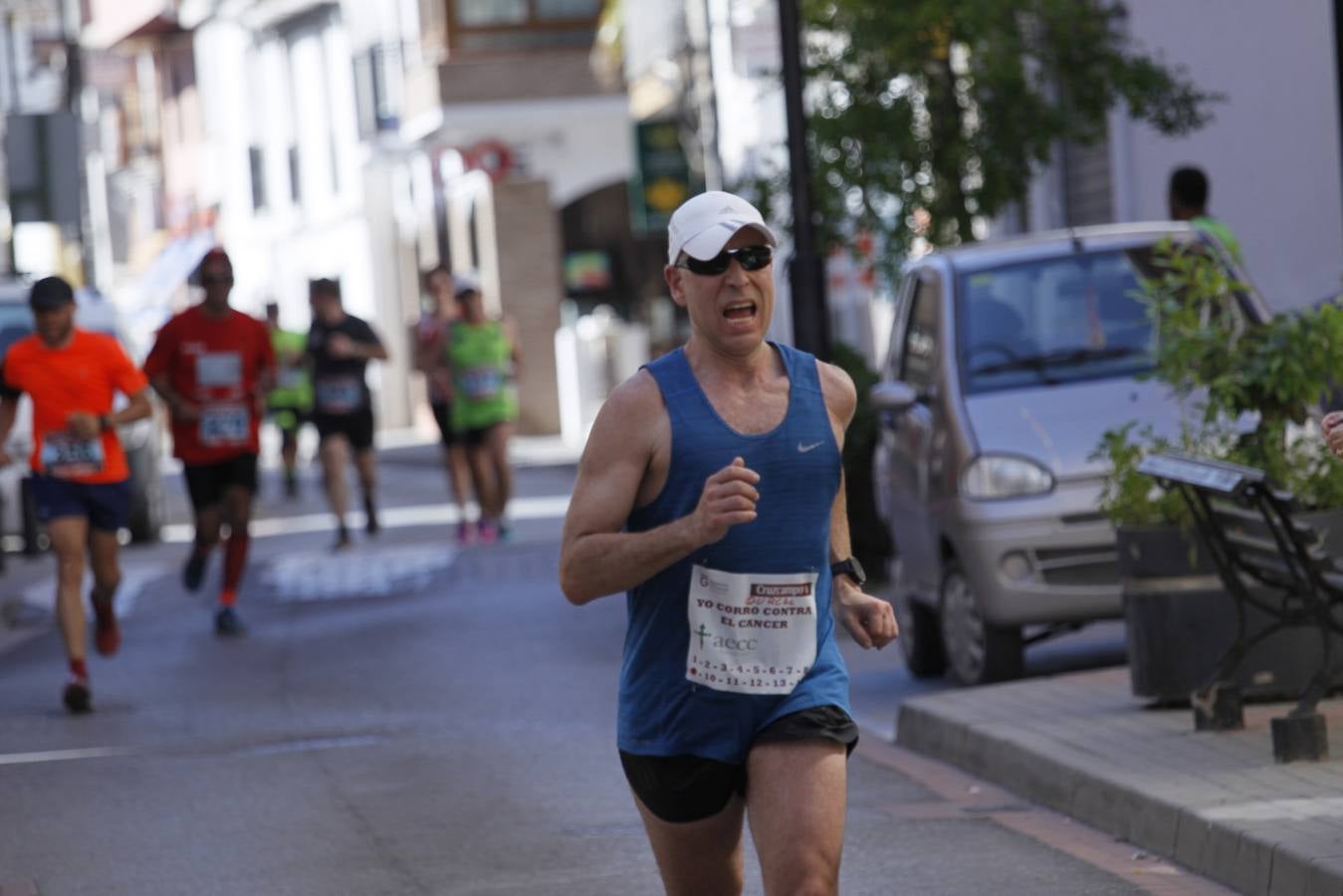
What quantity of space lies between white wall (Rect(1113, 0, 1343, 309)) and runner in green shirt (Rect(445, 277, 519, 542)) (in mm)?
5075

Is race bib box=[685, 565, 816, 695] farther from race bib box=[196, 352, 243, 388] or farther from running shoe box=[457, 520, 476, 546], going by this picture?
running shoe box=[457, 520, 476, 546]

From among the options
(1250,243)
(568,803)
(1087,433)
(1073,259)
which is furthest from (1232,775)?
(1250,243)

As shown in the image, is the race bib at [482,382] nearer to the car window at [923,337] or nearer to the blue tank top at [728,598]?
the car window at [923,337]

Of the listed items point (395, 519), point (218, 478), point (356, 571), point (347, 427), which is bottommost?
point (395, 519)

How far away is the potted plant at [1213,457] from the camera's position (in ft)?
31.1

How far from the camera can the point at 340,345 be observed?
2103cm

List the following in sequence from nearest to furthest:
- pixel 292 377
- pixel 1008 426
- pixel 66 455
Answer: pixel 1008 426, pixel 66 455, pixel 292 377

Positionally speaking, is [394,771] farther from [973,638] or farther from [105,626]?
[105,626]

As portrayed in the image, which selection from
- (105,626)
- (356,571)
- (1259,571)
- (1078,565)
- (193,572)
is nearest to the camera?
(1259,571)

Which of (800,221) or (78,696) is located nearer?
(78,696)

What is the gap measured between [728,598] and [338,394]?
1616 cm

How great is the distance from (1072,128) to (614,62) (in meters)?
24.2

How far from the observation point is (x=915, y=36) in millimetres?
16953

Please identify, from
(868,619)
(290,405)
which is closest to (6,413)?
(868,619)
